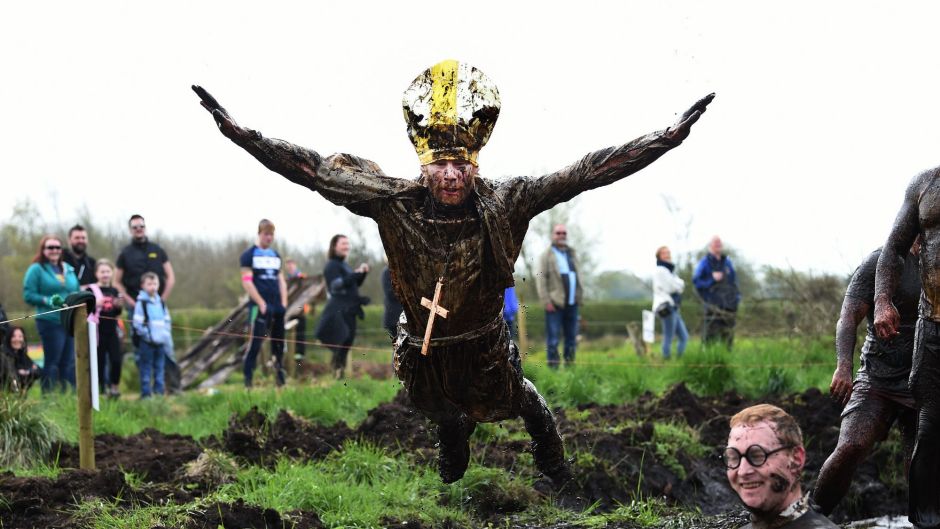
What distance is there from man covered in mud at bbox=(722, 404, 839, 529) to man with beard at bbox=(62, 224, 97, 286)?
28.4ft

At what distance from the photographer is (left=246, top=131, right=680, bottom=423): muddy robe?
5.05 meters

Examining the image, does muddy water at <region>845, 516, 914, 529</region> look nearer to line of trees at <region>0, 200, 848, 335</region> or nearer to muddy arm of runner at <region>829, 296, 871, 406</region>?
muddy arm of runner at <region>829, 296, 871, 406</region>

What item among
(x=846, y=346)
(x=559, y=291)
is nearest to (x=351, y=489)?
(x=846, y=346)

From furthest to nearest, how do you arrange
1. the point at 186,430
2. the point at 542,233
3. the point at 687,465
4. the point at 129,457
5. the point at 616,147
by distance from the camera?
the point at 542,233
the point at 186,430
the point at 687,465
the point at 129,457
the point at 616,147

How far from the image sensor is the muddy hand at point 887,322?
18.4 feet

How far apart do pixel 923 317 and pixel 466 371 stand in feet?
8.66

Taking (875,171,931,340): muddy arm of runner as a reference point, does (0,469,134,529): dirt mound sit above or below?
below

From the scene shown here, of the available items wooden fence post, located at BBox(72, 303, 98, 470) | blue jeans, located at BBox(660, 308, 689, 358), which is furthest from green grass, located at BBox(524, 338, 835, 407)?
wooden fence post, located at BBox(72, 303, 98, 470)

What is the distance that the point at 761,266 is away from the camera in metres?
13.5

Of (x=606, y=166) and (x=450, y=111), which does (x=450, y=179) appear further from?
(x=606, y=166)

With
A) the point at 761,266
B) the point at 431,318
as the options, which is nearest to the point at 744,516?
the point at 431,318

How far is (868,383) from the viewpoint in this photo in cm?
616

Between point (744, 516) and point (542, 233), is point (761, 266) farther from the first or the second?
point (542, 233)

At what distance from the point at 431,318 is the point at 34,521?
3.01 metres
